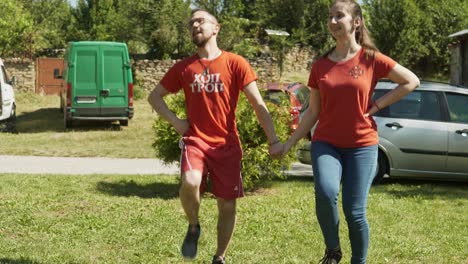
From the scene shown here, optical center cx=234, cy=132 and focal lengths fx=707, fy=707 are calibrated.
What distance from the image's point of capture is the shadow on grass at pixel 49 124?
20094mm

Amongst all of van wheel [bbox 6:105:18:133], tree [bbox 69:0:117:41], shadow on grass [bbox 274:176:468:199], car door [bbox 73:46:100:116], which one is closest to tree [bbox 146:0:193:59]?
tree [bbox 69:0:117:41]

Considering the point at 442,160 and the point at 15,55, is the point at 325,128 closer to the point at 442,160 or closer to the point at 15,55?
the point at 442,160

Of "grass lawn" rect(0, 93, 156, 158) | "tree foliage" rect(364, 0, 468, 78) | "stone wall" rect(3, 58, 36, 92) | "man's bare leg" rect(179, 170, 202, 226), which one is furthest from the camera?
"tree foliage" rect(364, 0, 468, 78)

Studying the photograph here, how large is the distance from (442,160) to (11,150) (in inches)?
367

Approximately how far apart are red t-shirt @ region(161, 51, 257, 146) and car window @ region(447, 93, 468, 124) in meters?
6.23

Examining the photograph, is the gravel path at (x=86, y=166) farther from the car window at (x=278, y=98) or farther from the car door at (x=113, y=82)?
the car door at (x=113, y=82)

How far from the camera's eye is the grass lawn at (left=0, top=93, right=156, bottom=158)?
50.1ft

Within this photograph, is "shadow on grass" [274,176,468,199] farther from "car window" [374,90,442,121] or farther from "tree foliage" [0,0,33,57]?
"tree foliage" [0,0,33,57]

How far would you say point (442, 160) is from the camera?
10.3m

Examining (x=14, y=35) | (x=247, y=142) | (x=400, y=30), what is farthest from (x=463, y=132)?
(x=14, y=35)

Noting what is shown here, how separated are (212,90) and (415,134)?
6141 mm

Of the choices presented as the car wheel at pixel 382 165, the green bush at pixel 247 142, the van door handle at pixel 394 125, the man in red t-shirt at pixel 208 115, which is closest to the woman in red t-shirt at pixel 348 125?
the man in red t-shirt at pixel 208 115

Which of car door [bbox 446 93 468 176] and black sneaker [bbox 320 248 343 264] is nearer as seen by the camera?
black sneaker [bbox 320 248 343 264]

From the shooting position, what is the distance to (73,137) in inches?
715
